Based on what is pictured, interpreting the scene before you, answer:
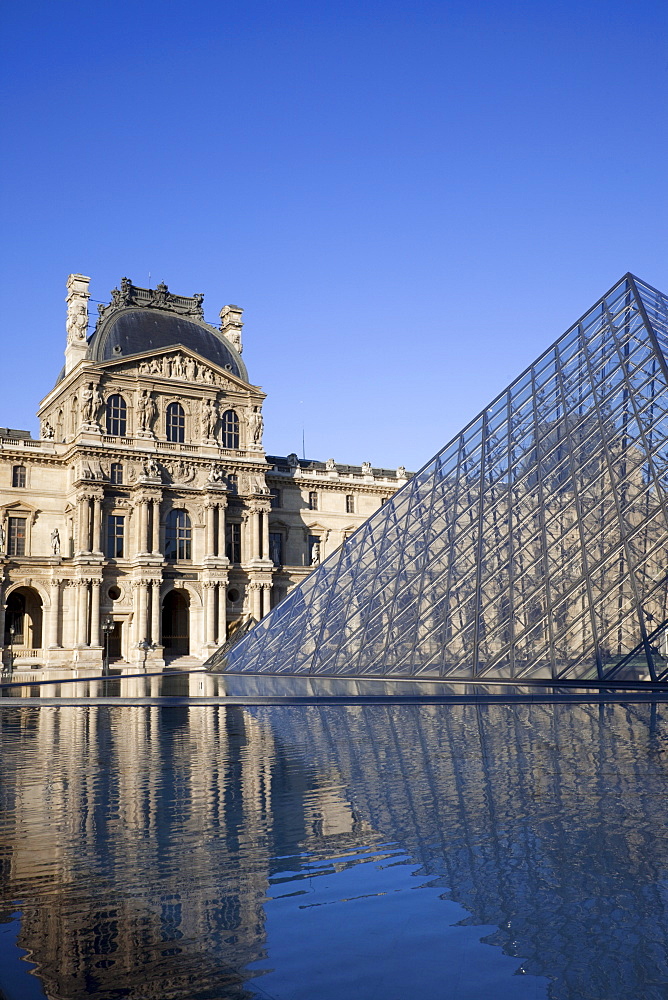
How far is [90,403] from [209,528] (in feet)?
31.4

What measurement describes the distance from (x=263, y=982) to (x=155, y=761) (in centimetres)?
648

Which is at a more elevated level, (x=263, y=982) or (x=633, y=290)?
(x=633, y=290)

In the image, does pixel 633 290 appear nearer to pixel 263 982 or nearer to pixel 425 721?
pixel 425 721

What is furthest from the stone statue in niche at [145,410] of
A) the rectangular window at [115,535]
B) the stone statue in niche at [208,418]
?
the rectangular window at [115,535]

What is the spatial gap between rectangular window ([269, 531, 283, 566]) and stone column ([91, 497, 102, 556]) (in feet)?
41.6

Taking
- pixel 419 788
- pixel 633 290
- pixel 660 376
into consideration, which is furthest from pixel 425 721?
pixel 633 290

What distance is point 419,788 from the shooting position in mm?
8102

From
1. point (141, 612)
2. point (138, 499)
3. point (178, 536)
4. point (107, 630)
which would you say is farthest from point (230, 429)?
point (107, 630)

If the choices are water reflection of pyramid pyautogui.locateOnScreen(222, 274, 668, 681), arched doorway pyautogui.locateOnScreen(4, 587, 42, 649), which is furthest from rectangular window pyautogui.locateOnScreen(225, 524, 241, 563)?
water reflection of pyramid pyautogui.locateOnScreen(222, 274, 668, 681)

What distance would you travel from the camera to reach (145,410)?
52.1 m

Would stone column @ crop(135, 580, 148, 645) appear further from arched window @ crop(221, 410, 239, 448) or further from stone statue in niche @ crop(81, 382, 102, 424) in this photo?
arched window @ crop(221, 410, 239, 448)

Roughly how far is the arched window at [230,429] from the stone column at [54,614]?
1306cm

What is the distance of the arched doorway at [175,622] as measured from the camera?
54719 millimetres

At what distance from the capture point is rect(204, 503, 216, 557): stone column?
52.7 m
